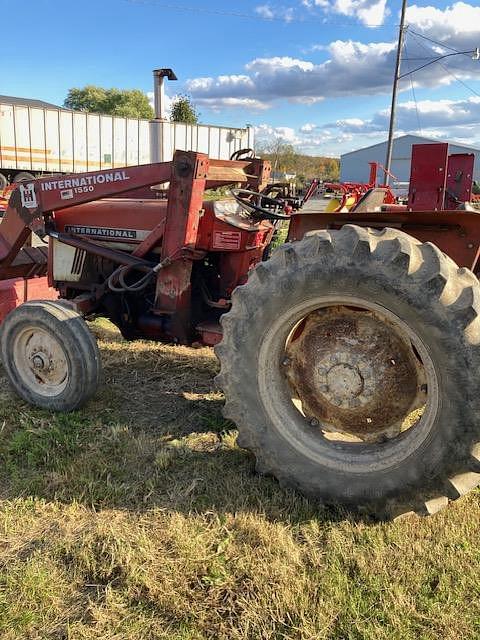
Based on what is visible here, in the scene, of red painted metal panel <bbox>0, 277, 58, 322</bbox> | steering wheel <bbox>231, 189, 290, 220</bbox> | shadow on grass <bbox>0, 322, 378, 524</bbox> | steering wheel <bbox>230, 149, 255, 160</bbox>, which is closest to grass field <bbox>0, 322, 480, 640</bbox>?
shadow on grass <bbox>0, 322, 378, 524</bbox>

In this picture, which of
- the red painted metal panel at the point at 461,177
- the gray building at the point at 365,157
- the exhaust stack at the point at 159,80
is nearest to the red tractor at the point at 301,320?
the red painted metal panel at the point at 461,177

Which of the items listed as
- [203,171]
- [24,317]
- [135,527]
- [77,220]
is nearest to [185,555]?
[135,527]

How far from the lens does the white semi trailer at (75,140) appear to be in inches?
854

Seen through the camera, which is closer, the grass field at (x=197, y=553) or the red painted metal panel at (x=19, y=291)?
the grass field at (x=197, y=553)

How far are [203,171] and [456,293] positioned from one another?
1.93 meters

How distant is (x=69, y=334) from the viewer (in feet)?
11.8

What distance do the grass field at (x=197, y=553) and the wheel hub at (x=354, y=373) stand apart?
46 centimetres

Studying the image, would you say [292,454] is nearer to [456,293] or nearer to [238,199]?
[456,293]

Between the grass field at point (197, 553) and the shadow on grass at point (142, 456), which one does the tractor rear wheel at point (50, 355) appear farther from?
the grass field at point (197, 553)

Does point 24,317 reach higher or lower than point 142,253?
lower

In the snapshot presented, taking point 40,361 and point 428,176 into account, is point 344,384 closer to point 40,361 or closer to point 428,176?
point 40,361

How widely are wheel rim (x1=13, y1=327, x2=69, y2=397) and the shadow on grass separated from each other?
0.61 feet

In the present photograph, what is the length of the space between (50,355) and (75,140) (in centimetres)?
2174

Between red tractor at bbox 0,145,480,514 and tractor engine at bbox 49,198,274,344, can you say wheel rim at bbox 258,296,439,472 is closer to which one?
red tractor at bbox 0,145,480,514
